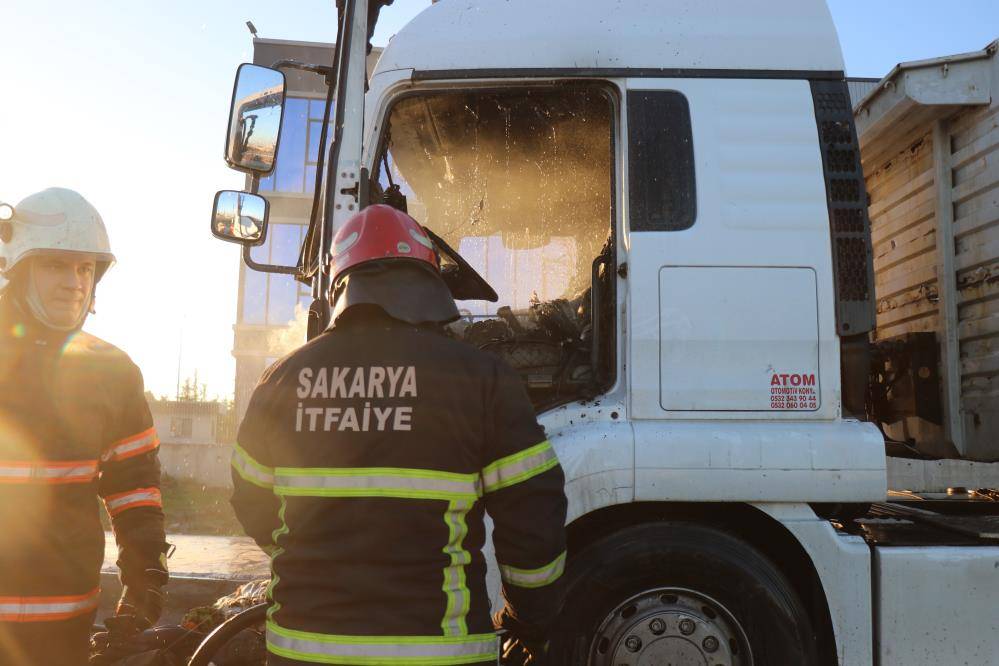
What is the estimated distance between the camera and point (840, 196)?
2727 millimetres

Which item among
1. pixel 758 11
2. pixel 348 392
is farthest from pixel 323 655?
pixel 758 11

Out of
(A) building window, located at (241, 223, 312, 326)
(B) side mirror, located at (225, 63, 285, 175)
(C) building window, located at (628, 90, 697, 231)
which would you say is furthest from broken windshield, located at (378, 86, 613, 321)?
(A) building window, located at (241, 223, 312, 326)

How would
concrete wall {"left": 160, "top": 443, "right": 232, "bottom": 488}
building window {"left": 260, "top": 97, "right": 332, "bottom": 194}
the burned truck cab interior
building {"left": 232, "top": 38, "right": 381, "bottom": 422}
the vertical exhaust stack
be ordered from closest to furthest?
1. the vertical exhaust stack
2. the burned truck cab interior
3. concrete wall {"left": 160, "top": 443, "right": 232, "bottom": 488}
4. building window {"left": 260, "top": 97, "right": 332, "bottom": 194}
5. building {"left": 232, "top": 38, "right": 381, "bottom": 422}

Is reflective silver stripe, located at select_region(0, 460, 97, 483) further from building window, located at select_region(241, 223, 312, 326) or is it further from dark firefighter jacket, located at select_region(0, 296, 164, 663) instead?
building window, located at select_region(241, 223, 312, 326)

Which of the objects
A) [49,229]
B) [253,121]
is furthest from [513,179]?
[49,229]

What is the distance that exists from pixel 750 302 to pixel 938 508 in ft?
5.07

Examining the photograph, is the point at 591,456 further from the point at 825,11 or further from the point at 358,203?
the point at 825,11

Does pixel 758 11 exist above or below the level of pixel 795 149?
above

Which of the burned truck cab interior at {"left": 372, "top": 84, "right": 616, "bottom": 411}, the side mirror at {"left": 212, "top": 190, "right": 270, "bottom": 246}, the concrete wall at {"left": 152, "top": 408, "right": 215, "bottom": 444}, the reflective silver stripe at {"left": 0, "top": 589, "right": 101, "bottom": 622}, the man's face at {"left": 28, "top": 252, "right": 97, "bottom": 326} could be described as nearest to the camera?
the reflective silver stripe at {"left": 0, "top": 589, "right": 101, "bottom": 622}

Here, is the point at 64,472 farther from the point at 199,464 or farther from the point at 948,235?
the point at 199,464

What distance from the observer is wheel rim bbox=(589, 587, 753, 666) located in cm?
244

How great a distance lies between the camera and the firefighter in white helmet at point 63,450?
207 cm

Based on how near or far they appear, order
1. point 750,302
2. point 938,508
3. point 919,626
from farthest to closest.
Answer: point 938,508 → point 750,302 → point 919,626

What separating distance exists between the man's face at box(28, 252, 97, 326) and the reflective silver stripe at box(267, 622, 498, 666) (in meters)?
1.25
